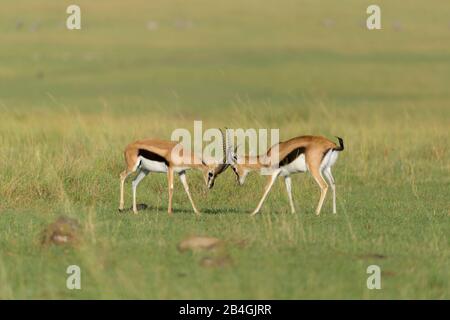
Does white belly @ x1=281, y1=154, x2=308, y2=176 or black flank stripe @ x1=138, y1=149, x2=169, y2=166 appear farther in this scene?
black flank stripe @ x1=138, y1=149, x2=169, y2=166

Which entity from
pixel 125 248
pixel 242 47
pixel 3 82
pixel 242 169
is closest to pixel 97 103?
pixel 3 82

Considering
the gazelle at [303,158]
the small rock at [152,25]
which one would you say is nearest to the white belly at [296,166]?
the gazelle at [303,158]

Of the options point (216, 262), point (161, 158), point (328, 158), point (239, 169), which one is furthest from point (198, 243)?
→ point (239, 169)

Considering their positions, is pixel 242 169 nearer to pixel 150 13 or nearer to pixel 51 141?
pixel 51 141

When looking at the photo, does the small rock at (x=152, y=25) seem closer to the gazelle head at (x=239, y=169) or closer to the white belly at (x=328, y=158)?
the gazelle head at (x=239, y=169)

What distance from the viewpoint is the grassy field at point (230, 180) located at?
824 centimetres

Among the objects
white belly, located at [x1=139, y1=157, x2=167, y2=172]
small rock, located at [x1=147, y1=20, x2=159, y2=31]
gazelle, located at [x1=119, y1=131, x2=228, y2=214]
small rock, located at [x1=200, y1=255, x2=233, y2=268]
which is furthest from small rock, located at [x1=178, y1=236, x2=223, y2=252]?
small rock, located at [x1=147, y1=20, x2=159, y2=31]

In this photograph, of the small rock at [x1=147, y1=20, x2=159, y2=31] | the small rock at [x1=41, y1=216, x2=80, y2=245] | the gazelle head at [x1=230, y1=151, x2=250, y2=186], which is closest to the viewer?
the small rock at [x1=41, y1=216, x2=80, y2=245]

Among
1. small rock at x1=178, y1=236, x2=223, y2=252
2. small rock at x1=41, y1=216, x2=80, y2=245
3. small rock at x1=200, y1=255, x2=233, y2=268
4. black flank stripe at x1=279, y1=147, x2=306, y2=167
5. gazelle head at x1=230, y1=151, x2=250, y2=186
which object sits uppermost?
black flank stripe at x1=279, y1=147, x2=306, y2=167

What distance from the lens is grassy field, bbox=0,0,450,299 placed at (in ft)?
Answer: 27.0

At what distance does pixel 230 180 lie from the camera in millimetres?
13734

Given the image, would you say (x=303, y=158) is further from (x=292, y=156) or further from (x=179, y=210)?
(x=179, y=210)

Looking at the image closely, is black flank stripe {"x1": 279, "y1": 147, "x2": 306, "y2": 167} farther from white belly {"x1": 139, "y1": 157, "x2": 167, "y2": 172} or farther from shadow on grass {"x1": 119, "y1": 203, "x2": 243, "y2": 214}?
white belly {"x1": 139, "y1": 157, "x2": 167, "y2": 172}
